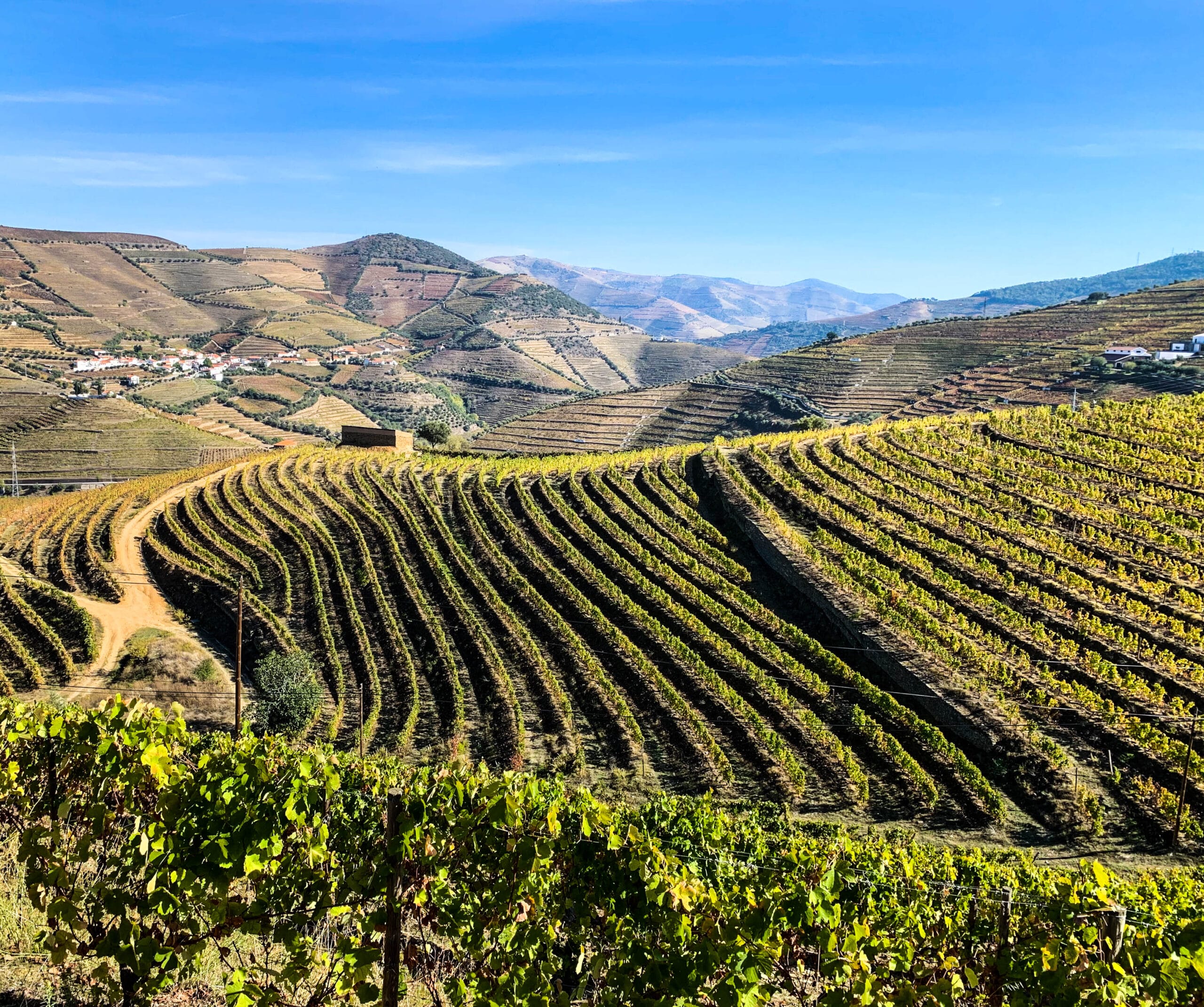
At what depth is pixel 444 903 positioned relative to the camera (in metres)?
6.13

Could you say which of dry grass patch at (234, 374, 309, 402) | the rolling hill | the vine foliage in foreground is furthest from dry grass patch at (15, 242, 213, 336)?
the vine foliage in foreground

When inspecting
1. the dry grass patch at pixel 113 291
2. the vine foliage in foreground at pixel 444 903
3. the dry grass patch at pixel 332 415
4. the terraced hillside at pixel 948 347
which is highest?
the dry grass patch at pixel 113 291

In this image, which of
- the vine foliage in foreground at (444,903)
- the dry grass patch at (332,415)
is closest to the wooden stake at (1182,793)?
the vine foliage in foreground at (444,903)

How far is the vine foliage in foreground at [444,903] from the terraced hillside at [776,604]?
11541mm

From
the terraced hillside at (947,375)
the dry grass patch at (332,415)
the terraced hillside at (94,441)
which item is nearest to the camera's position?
the terraced hillside at (947,375)

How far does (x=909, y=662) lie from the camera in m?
21.7

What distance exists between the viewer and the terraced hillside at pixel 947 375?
65125 mm

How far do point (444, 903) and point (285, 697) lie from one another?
18247mm

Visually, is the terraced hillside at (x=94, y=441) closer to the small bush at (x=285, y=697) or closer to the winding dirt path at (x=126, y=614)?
the winding dirt path at (x=126, y=614)

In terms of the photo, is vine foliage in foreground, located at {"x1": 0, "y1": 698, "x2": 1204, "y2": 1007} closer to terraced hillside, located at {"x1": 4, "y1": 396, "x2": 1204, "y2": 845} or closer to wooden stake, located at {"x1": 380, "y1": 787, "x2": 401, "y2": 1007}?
wooden stake, located at {"x1": 380, "y1": 787, "x2": 401, "y2": 1007}

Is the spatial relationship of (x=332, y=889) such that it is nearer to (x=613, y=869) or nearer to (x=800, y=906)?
(x=613, y=869)

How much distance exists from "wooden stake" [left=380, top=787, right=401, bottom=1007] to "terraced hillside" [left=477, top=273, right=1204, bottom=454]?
60.9 metres

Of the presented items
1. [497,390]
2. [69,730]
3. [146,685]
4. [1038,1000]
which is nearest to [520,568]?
[146,685]

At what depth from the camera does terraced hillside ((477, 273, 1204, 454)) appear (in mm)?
65125
